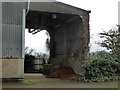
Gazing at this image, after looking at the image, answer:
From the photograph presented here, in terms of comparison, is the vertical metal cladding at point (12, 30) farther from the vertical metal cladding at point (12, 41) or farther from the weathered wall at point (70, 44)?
the weathered wall at point (70, 44)

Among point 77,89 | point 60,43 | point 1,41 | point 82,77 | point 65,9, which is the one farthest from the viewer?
point 60,43

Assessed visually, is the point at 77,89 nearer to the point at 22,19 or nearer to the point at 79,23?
the point at 22,19

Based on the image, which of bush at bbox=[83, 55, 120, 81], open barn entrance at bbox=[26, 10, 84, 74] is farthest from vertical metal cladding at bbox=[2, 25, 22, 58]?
bush at bbox=[83, 55, 120, 81]

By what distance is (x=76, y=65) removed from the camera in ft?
58.2

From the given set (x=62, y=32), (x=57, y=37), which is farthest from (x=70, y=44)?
(x=57, y=37)

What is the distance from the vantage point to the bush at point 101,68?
15560 mm

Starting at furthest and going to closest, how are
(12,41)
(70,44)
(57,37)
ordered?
(57,37) < (70,44) < (12,41)

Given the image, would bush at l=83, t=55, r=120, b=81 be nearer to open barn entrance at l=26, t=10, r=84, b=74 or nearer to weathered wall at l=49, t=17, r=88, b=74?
weathered wall at l=49, t=17, r=88, b=74

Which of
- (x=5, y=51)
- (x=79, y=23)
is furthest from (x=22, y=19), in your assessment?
(x=79, y=23)

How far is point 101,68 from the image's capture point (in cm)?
1609

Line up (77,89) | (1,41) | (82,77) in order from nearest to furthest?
1. (77,89)
2. (1,41)
3. (82,77)

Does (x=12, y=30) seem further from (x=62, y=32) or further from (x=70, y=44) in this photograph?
(x=62, y=32)

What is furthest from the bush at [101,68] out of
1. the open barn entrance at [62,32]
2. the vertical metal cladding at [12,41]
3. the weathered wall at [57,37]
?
the vertical metal cladding at [12,41]

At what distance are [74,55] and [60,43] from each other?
11.2 ft
